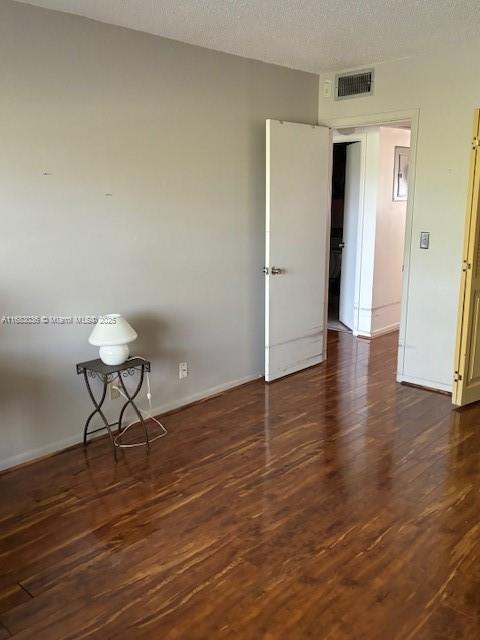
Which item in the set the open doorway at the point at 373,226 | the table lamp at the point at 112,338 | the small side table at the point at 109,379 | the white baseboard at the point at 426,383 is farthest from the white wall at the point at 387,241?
the table lamp at the point at 112,338

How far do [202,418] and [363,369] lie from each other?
178 centimetres

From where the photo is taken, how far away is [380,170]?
228 inches

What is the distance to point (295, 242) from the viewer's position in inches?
182

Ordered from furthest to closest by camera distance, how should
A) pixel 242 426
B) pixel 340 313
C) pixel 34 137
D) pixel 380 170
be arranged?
pixel 340 313 < pixel 380 170 < pixel 242 426 < pixel 34 137

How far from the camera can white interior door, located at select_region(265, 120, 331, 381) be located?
14.4ft

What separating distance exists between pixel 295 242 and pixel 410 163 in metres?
1.09

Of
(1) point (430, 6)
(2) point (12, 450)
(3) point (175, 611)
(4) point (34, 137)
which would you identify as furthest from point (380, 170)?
(3) point (175, 611)

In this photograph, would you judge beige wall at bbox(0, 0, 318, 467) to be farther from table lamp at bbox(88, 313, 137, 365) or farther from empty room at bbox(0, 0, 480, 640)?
table lamp at bbox(88, 313, 137, 365)

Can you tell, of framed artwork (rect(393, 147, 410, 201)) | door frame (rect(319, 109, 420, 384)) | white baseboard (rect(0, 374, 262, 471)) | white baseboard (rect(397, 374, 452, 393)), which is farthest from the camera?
framed artwork (rect(393, 147, 410, 201))

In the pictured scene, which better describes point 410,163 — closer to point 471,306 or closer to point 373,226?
point 471,306

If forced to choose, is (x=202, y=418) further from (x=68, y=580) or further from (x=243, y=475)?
(x=68, y=580)

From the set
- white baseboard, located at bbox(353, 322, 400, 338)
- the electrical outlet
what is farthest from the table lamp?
white baseboard, located at bbox(353, 322, 400, 338)

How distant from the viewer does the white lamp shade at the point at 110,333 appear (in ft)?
10.5

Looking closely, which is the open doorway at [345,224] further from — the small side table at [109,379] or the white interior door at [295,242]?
the small side table at [109,379]
